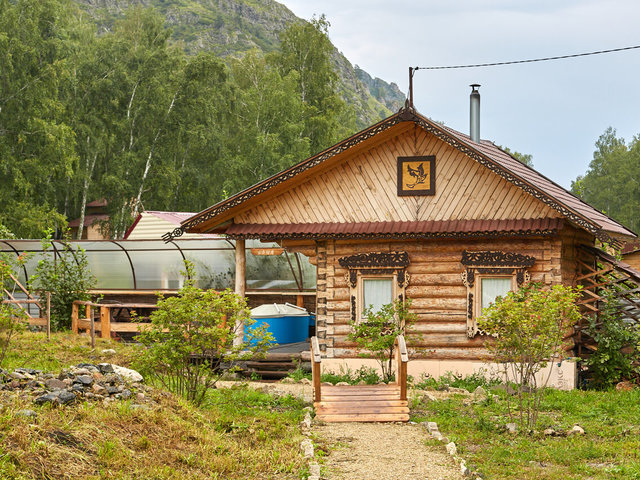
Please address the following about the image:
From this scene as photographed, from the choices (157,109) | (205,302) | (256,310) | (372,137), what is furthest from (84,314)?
(157,109)

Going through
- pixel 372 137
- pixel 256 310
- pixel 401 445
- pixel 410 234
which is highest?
pixel 372 137

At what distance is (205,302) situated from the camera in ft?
40.4

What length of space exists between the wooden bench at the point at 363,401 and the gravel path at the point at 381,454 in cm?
24

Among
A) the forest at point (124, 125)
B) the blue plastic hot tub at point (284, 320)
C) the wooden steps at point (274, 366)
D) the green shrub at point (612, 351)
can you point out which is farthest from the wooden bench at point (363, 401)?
the forest at point (124, 125)

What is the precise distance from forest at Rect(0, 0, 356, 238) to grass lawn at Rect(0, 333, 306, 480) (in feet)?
85.1

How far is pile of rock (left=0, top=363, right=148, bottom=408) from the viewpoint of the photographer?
10.5 m

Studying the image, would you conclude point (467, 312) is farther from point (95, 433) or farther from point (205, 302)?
point (95, 433)

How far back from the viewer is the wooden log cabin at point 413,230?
17453 mm

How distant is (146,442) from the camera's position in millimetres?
9484

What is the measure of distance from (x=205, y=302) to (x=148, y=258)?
14.6m

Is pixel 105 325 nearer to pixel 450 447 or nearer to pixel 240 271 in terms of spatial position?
pixel 240 271

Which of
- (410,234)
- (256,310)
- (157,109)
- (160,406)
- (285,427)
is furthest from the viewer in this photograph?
(157,109)

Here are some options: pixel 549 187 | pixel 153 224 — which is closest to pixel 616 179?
pixel 153 224

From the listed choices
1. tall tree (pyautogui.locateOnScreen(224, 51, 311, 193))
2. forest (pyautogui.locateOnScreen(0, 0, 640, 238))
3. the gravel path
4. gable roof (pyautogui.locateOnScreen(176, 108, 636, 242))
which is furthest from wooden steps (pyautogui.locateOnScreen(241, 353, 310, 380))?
tall tree (pyautogui.locateOnScreen(224, 51, 311, 193))
